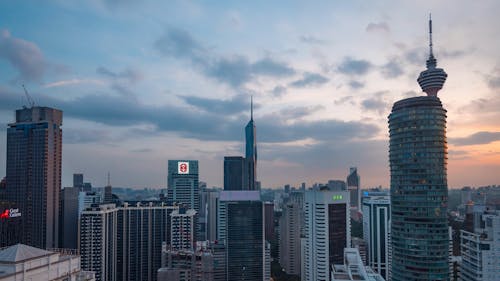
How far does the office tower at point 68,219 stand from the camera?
77.9 metres

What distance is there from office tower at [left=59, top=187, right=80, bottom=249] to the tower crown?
66.5 m

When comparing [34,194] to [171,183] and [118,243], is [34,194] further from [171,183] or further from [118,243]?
[171,183]

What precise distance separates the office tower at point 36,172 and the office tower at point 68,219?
201cm

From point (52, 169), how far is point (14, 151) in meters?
8.46

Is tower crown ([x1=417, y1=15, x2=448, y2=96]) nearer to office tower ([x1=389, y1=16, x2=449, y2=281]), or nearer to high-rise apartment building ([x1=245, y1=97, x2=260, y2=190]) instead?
office tower ([x1=389, y1=16, x2=449, y2=281])

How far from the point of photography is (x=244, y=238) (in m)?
72.2

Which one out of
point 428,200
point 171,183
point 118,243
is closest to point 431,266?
point 428,200

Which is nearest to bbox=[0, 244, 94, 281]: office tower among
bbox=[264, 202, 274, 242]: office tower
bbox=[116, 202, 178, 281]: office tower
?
bbox=[116, 202, 178, 281]: office tower

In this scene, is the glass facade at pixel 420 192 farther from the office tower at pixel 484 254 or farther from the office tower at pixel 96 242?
the office tower at pixel 96 242

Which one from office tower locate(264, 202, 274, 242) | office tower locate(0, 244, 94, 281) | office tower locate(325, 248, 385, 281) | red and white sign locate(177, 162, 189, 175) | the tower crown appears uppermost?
the tower crown

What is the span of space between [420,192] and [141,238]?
5295 centimetres

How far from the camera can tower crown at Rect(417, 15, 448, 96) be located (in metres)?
55.5

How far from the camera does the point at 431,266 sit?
46531 millimetres

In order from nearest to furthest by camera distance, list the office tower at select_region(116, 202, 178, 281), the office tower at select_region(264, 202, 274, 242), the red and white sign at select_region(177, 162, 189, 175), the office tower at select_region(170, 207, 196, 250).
Answer: the office tower at select_region(116, 202, 178, 281)
the office tower at select_region(170, 207, 196, 250)
the office tower at select_region(264, 202, 274, 242)
the red and white sign at select_region(177, 162, 189, 175)
